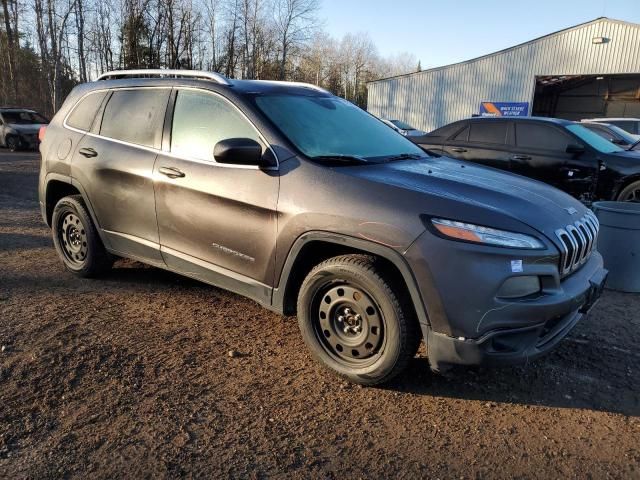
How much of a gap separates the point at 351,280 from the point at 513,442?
1.22m

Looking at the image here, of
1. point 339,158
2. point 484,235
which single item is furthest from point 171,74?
point 484,235

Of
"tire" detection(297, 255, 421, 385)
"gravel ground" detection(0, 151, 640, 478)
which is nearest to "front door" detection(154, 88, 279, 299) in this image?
"tire" detection(297, 255, 421, 385)

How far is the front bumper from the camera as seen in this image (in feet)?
A: 8.25

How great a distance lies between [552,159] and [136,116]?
6268mm

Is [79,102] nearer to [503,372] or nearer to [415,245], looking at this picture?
[415,245]

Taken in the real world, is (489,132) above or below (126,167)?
above

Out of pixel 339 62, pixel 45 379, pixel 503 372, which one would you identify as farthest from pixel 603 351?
pixel 339 62

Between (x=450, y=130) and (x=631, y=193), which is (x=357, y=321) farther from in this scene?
(x=450, y=130)

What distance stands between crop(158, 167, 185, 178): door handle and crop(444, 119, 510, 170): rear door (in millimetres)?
5879

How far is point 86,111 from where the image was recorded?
4664 mm

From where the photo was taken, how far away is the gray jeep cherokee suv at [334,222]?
258 cm

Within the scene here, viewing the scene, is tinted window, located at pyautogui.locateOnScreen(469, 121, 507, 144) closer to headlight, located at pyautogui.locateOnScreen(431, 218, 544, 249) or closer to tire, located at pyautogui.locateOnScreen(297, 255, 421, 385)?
headlight, located at pyautogui.locateOnScreen(431, 218, 544, 249)

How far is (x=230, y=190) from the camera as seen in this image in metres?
3.36

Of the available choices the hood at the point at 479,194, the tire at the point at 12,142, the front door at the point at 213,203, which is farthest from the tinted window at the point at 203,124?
the tire at the point at 12,142
